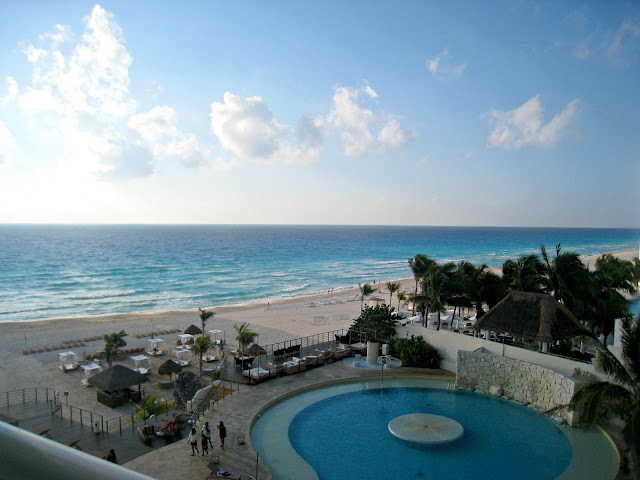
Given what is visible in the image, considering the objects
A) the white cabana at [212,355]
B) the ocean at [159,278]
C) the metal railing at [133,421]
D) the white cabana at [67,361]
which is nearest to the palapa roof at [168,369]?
the white cabana at [212,355]

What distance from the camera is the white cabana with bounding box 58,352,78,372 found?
22.9m

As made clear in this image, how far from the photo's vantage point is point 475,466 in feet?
44.1

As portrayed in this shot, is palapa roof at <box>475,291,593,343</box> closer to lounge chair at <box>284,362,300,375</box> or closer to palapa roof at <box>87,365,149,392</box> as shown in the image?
lounge chair at <box>284,362,300,375</box>

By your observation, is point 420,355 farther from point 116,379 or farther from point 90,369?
point 90,369

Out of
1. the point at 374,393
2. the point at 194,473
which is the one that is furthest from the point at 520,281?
the point at 194,473

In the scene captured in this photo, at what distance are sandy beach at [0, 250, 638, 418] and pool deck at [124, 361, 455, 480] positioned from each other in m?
4.86

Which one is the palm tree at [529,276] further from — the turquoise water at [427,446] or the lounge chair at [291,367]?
the lounge chair at [291,367]

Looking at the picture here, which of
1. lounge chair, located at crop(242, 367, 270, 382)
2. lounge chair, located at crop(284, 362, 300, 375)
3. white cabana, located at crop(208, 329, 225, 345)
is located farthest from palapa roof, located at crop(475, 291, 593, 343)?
white cabana, located at crop(208, 329, 225, 345)

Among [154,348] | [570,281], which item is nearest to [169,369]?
[154,348]

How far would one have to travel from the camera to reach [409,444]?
47.9 feet

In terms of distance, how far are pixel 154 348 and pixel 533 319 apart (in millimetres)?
20621

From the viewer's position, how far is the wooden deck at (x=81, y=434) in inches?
523

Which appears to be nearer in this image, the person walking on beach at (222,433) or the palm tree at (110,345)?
the person walking on beach at (222,433)

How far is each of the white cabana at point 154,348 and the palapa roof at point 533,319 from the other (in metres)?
17.6
